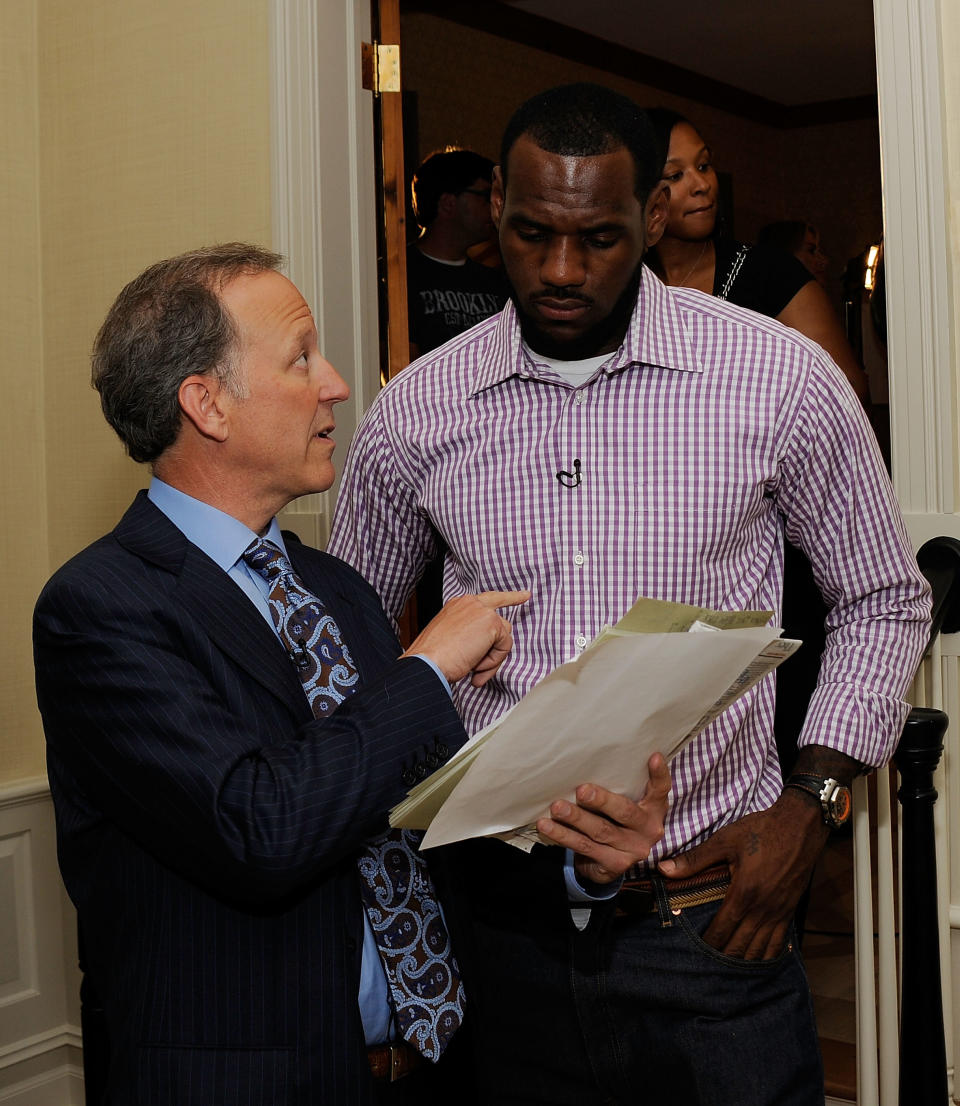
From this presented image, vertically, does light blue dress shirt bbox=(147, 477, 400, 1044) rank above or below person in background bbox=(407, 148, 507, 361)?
below

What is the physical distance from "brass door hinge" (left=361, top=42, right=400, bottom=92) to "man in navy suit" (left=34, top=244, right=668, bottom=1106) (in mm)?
1683

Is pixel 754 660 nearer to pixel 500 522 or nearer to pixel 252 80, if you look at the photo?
pixel 500 522

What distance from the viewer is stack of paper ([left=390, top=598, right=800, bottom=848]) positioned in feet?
3.80

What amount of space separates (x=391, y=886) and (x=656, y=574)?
0.50 metres

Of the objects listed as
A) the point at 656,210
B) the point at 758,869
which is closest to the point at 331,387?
the point at 656,210

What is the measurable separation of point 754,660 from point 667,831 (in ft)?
1.35

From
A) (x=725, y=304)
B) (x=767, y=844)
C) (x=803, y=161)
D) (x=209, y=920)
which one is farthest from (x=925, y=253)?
(x=803, y=161)

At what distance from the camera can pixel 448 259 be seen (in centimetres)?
386

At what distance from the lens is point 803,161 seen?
355 inches

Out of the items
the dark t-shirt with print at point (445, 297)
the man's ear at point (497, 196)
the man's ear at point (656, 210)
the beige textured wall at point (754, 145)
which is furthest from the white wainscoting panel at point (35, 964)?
the beige textured wall at point (754, 145)

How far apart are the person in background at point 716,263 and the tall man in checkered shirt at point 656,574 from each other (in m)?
1.17

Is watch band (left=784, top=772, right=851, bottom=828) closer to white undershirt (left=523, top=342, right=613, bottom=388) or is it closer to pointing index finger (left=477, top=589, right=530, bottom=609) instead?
pointing index finger (left=477, top=589, right=530, bottom=609)

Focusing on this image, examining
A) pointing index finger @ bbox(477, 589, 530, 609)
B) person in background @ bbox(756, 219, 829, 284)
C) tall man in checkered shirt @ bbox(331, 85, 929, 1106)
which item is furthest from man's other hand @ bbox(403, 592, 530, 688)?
person in background @ bbox(756, 219, 829, 284)

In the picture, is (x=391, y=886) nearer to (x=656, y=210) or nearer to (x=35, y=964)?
(x=656, y=210)
